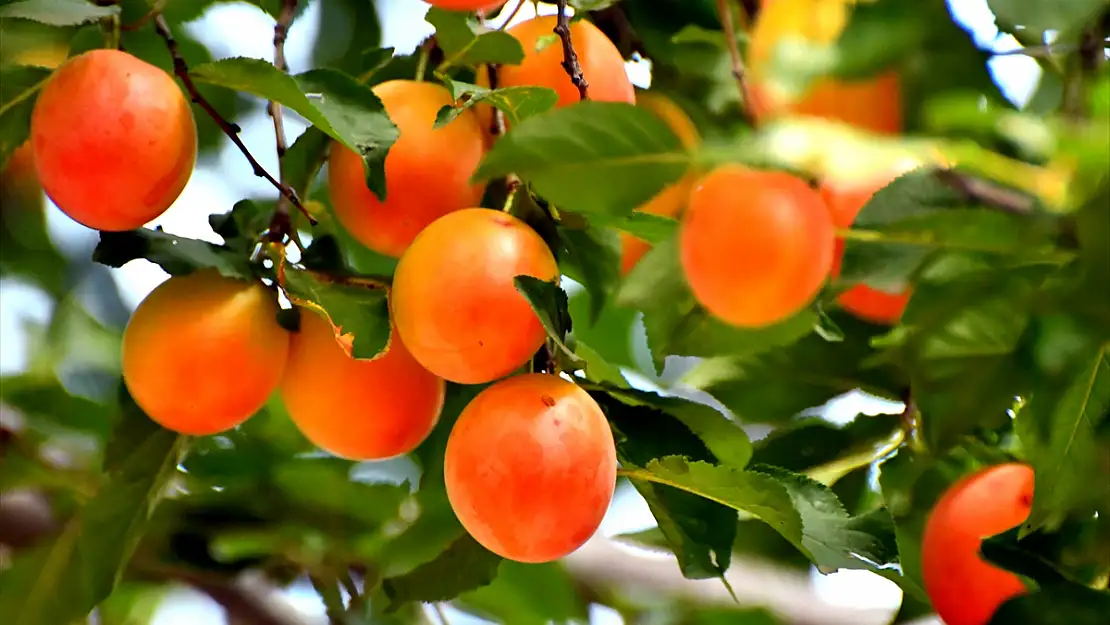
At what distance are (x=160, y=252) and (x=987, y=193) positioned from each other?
312 millimetres

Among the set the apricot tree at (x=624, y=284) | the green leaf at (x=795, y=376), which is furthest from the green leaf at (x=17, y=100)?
the green leaf at (x=795, y=376)

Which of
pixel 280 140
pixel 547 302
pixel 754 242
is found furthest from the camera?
pixel 280 140

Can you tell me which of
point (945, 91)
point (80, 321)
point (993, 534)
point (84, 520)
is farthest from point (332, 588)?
point (945, 91)

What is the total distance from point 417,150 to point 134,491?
0.23 m

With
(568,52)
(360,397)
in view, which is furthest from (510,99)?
(360,397)

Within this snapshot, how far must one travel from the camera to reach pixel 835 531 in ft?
1.27

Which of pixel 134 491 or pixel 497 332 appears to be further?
pixel 134 491

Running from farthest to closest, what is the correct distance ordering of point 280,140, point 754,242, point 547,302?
point 280,140 → point 547,302 → point 754,242

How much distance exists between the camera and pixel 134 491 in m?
0.51

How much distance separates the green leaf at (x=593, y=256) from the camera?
16.2 inches

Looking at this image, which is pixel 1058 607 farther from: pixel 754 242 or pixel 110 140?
pixel 110 140

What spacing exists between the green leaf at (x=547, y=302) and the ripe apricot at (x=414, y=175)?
82 mm

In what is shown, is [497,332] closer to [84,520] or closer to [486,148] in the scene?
[486,148]

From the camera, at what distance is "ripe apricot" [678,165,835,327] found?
0.21m
